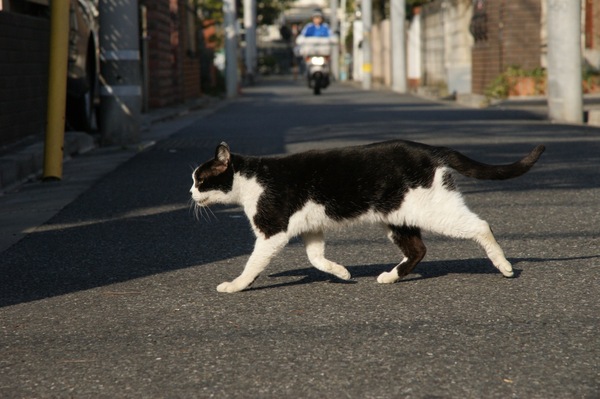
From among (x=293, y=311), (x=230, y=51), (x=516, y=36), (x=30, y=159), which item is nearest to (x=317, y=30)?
(x=230, y=51)

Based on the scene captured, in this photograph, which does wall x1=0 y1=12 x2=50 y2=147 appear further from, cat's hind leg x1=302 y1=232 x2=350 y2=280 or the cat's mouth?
cat's hind leg x1=302 y1=232 x2=350 y2=280

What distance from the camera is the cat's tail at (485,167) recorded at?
5.73 metres

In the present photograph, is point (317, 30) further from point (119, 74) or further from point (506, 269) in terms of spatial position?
point (506, 269)

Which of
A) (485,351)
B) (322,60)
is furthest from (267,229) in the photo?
(322,60)

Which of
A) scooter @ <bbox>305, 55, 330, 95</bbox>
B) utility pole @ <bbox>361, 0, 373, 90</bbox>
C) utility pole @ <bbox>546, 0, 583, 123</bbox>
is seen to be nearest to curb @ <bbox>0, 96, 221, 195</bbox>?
utility pole @ <bbox>546, 0, 583, 123</bbox>

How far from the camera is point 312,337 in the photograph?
15.3ft

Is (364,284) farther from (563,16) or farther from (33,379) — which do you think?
(563,16)

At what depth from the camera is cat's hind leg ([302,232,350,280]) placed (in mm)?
5785

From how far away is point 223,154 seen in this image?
570 centimetres

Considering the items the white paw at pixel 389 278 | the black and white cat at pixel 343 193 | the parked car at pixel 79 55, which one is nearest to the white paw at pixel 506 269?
the black and white cat at pixel 343 193

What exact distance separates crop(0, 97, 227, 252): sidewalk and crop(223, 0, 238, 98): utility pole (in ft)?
69.2

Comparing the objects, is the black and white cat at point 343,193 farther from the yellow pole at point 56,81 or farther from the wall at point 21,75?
the wall at point 21,75

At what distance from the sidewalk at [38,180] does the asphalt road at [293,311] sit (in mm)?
183

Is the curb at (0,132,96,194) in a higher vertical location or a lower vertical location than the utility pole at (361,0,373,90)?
lower
